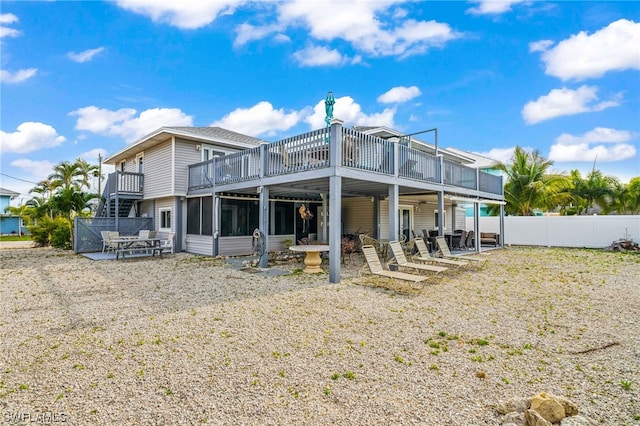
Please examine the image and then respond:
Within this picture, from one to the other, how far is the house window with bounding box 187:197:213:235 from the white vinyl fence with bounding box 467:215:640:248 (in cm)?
1466

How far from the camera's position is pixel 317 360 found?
3.66 metres

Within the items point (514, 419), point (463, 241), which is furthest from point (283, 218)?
point (514, 419)

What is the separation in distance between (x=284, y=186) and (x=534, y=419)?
29.6 ft

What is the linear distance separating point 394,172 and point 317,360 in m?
6.86

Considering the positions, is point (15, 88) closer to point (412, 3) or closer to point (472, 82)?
point (412, 3)

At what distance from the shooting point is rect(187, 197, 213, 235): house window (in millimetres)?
13312

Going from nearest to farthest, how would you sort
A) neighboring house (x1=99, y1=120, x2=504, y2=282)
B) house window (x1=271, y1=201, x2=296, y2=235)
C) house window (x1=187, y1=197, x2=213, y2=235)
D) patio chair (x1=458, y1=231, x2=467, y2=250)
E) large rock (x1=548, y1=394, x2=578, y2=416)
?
large rock (x1=548, y1=394, x2=578, y2=416) < neighboring house (x1=99, y1=120, x2=504, y2=282) < house window (x1=187, y1=197, x2=213, y2=235) < house window (x1=271, y1=201, x2=296, y2=235) < patio chair (x1=458, y1=231, x2=467, y2=250)

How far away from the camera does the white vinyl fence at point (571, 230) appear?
1610 cm

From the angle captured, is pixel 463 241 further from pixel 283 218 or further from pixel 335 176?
pixel 335 176

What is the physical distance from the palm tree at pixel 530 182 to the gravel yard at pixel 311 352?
14.3 m

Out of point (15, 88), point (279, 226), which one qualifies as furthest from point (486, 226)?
point (15, 88)

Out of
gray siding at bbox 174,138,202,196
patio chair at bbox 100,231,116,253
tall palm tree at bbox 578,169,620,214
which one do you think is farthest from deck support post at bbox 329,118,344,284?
tall palm tree at bbox 578,169,620,214

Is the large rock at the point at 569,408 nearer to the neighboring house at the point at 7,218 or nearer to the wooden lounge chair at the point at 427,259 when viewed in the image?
the wooden lounge chair at the point at 427,259

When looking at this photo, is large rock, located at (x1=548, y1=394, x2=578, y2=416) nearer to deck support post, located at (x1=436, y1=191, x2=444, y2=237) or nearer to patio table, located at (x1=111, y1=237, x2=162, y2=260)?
deck support post, located at (x1=436, y1=191, x2=444, y2=237)
